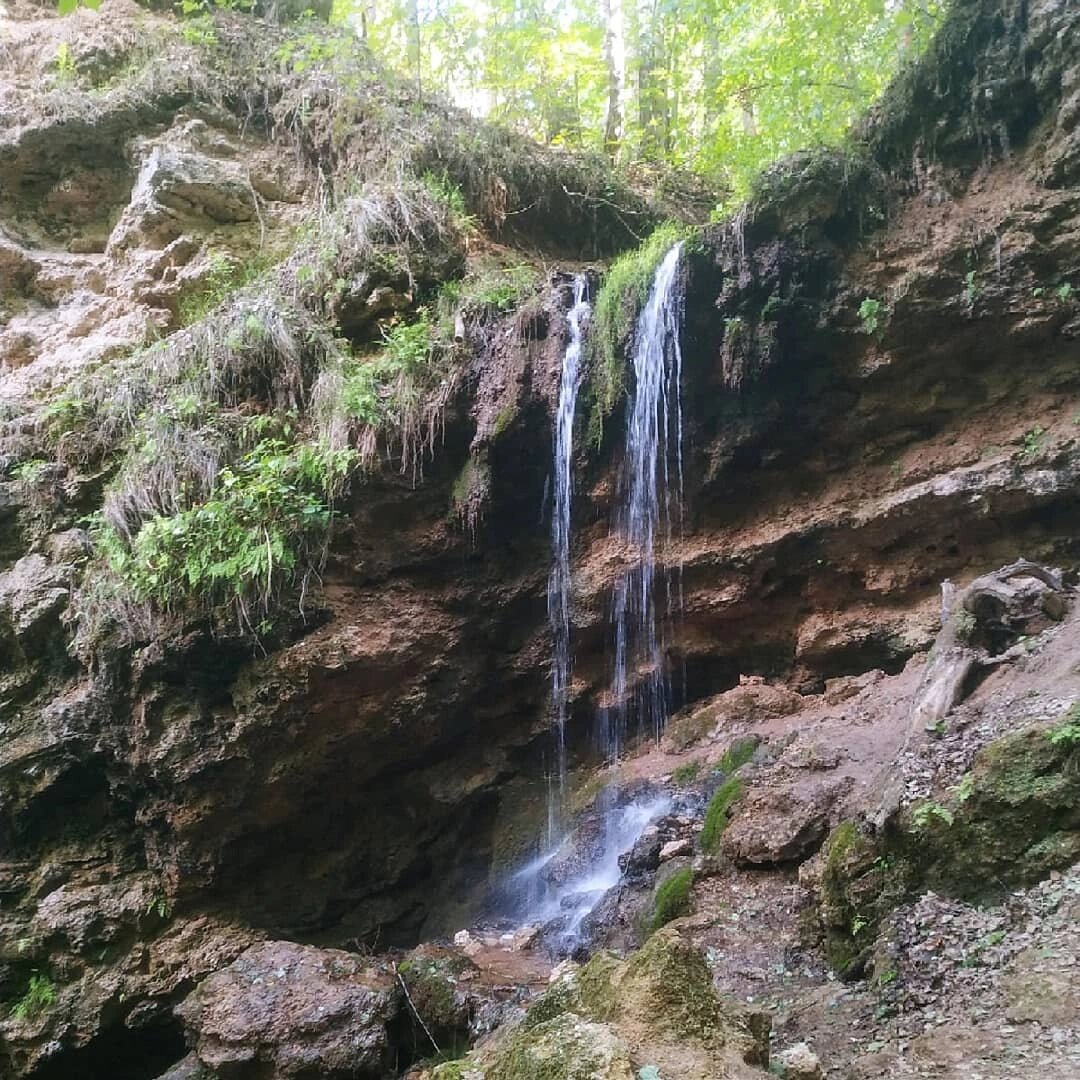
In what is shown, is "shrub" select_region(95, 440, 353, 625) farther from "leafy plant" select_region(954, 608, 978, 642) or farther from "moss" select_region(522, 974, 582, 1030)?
"leafy plant" select_region(954, 608, 978, 642)

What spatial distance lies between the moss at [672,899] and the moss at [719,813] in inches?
13.9

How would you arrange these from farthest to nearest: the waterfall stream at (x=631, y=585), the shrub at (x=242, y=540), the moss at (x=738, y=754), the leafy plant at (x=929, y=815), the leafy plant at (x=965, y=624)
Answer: the waterfall stream at (x=631, y=585), the shrub at (x=242, y=540), the moss at (x=738, y=754), the leafy plant at (x=965, y=624), the leafy plant at (x=929, y=815)

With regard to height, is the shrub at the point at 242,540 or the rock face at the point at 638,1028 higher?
the shrub at the point at 242,540

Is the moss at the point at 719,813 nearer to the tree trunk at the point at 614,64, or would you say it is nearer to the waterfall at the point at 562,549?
the waterfall at the point at 562,549

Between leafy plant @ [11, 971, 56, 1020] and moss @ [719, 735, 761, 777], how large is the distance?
239 inches

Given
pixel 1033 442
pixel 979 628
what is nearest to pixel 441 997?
pixel 979 628

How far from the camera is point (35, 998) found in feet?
24.3

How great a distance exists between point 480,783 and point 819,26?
10073 mm

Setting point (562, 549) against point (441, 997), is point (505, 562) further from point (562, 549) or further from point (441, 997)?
point (441, 997)

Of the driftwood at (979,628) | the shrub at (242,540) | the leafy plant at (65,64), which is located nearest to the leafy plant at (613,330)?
the shrub at (242,540)

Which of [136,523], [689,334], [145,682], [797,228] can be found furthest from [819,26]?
[145,682]

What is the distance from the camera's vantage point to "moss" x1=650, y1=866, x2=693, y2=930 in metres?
5.59

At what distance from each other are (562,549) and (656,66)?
445 inches

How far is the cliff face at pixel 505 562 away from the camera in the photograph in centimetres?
756
